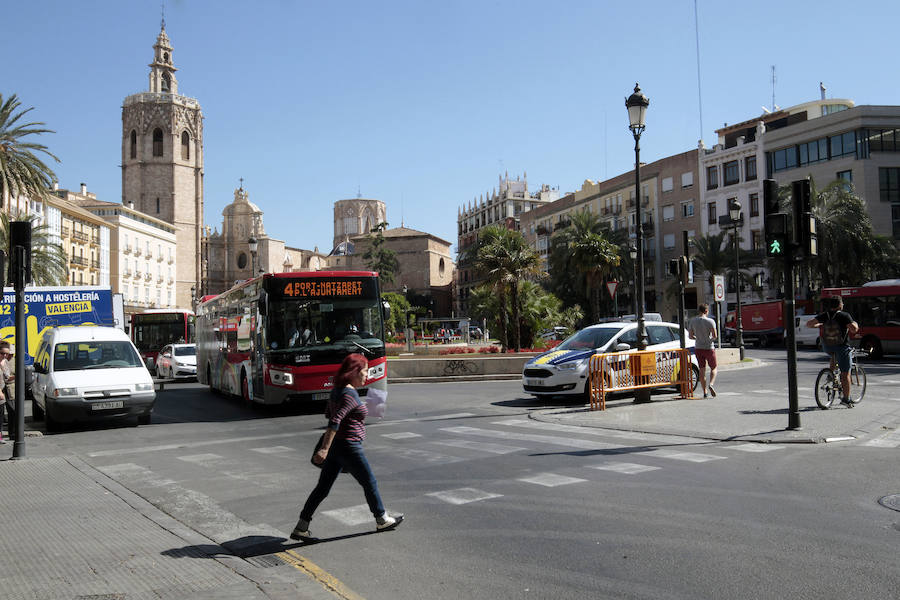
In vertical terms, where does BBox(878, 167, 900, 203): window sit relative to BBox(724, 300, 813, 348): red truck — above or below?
above

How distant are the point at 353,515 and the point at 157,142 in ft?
366

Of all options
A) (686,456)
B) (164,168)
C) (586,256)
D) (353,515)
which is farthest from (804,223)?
(164,168)

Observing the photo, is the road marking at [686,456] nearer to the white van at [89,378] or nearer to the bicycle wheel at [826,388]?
the bicycle wheel at [826,388]

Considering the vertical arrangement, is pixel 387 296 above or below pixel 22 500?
above

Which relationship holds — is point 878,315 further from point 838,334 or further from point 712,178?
point 712,178

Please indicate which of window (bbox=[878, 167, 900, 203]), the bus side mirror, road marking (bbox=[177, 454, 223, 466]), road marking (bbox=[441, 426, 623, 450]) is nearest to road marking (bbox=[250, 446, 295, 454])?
road marking (bbox=[177, 454, 223, 466])

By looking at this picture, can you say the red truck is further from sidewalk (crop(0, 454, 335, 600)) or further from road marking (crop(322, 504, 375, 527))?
sidewalk (crop(0, 454, 335, 600))

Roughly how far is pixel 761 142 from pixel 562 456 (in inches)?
2162

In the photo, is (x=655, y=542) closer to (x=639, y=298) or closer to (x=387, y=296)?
(x=639, y=298)

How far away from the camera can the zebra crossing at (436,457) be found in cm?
739

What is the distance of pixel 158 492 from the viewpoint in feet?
26.2

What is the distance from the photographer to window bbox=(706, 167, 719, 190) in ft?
205

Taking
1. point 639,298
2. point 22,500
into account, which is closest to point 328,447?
point 22,500

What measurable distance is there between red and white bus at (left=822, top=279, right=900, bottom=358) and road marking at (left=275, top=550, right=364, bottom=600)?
29551 mm
